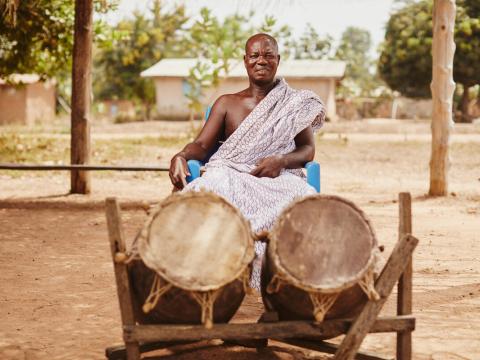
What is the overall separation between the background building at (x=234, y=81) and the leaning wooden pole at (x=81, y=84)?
19785 millimetres

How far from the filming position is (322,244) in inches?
106

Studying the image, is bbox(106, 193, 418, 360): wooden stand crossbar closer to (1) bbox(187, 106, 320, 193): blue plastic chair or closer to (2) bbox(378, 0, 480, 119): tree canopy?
(1) bbox(187, 106, 320, 193): blue plastic chair

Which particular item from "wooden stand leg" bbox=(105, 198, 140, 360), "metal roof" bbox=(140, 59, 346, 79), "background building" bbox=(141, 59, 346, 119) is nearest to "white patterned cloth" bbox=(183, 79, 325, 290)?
"wooden stand leg" bbox=(105, 198, 140, 360)

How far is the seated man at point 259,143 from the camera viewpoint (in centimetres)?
373

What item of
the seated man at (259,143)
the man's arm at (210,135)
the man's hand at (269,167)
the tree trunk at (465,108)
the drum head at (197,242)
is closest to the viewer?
the drum head at (197,242)

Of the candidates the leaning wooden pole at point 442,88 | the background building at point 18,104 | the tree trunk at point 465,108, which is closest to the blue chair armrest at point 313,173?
the leaning wooden pole at point 442,88

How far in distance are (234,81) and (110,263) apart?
24.4 meters

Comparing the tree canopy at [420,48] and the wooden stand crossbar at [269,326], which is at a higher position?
the tree canopy at [420,48]

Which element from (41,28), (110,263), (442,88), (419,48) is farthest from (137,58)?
(110,263)

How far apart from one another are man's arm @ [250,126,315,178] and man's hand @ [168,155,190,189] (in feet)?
1.30

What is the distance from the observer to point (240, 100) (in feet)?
14.6

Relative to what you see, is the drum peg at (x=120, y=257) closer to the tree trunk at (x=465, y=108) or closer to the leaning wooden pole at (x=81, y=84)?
the leaning wooden pole at (x=81, y=84)

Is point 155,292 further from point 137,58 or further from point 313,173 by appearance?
point 137,58

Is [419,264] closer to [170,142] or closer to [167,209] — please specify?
[167,209]
